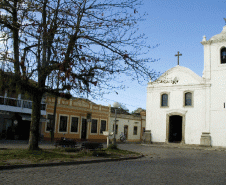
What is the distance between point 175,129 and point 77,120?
11.9 m

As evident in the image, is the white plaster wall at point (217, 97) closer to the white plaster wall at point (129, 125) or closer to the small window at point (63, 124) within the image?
the white plaster wall at point (129, 125)

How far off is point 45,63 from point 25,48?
1021mm

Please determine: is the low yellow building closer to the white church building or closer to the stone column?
the stone column

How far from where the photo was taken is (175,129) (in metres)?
31.7

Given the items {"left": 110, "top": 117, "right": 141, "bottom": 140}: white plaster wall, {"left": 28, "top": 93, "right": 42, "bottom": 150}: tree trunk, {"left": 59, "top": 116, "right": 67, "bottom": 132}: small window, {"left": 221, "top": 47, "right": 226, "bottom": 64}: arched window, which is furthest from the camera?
{"left": 110, "top": 117, "right": 141, "bottom": 140}: white plaster wall

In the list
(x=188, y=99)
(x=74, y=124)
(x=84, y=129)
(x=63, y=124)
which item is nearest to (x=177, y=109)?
(x=188, y=99)

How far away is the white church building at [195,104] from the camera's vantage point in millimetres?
26656

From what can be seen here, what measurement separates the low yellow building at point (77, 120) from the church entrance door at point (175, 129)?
31.7 ft

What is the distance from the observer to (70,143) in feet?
51.1

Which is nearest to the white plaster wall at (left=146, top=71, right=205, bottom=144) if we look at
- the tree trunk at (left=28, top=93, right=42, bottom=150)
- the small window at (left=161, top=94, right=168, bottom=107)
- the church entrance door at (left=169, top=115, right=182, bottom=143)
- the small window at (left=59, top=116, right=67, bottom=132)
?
the small window at (left=161, top=94, right=168, bottom=107)

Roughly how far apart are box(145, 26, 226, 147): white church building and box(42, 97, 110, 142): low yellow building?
7497 mm

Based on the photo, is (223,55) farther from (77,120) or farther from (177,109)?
(77,120)

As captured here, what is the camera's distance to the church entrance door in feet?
99.2

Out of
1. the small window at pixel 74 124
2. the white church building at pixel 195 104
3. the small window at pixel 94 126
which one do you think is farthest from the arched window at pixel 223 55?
the small window at pixel 74 124
